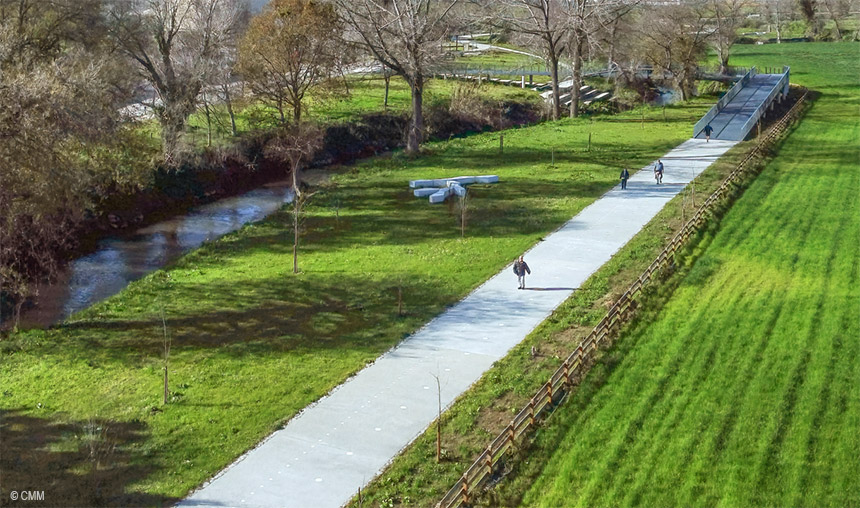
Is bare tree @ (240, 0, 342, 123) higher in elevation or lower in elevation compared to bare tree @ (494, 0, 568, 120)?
lower

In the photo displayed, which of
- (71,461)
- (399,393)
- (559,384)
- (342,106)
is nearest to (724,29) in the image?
(342,106)

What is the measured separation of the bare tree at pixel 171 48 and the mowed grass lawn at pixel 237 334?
7.60 m

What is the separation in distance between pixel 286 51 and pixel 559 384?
25.0 meters

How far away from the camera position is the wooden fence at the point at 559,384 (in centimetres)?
1484

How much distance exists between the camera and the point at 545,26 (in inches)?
2128

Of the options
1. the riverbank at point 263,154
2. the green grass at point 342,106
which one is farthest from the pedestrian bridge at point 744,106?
the green grass at point 342,106

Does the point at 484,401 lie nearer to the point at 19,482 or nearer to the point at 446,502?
the point at 446,502

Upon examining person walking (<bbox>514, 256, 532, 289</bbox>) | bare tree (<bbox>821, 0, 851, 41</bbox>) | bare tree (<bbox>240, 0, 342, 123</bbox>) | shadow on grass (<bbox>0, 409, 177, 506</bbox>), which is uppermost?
bare tree (<bbox>821, 0, 851, 41</bbox>)

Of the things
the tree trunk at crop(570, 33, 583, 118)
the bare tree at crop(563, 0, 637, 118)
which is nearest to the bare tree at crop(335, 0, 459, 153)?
the bare tree at crop(563, 0, 637, 118)

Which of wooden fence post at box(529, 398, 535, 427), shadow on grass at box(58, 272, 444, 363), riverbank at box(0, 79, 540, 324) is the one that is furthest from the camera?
riverbank at box(0, 79, 540, 324)

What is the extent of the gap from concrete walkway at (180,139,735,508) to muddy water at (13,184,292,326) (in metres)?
10.6

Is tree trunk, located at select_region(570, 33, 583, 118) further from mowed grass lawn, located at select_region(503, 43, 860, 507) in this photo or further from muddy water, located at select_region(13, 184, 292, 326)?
mowed grass lawn, located at select_region(503, 43, 860, 507)

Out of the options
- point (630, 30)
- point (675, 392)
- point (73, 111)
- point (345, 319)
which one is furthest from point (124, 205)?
point (630, 30)

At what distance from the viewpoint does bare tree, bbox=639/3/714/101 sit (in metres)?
60.6
